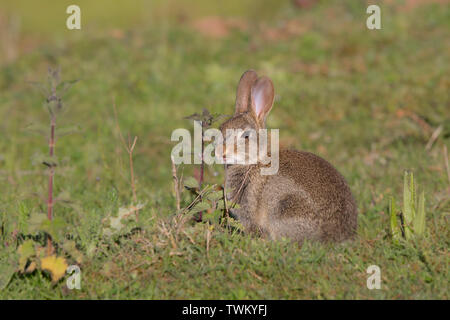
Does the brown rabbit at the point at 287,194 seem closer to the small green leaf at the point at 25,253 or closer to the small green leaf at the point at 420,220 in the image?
the small green leaf at the point at 420,220

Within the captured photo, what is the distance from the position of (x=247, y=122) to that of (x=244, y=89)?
13.5 inches

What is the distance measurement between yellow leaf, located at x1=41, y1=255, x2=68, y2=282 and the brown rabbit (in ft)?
4.21

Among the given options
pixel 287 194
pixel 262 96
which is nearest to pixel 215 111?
pixel 262 96

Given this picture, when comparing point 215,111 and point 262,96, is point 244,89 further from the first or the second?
point 215,111

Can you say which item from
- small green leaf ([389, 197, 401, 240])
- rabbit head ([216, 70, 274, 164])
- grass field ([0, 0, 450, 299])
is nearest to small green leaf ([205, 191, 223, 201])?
grass field ([0, 0, 450, 299])

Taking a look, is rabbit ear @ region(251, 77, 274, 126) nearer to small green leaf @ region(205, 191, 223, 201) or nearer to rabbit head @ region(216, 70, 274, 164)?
rabbit head @ region(216, 70, 274, 164)

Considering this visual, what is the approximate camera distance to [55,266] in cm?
331

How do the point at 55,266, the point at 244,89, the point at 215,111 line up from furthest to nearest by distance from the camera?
the point at 215,111 < the point at 244,89 < the point at 55,266

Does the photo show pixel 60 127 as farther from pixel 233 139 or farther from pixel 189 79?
pixel 189 79

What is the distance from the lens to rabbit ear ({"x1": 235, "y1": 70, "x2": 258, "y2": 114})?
178 inches

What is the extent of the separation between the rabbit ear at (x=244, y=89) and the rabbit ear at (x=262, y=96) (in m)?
0.12

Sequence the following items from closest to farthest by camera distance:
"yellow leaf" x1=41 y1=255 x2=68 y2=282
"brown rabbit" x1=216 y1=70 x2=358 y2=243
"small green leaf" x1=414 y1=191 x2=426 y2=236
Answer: "yellow leaf" x1=41 y1=255 x2=68 y2=282, "small green leaf" x1=414 y1=191 x2=426 y2=236, "brown rabbit" x1=216 y1=70 x2=358 y2=243
